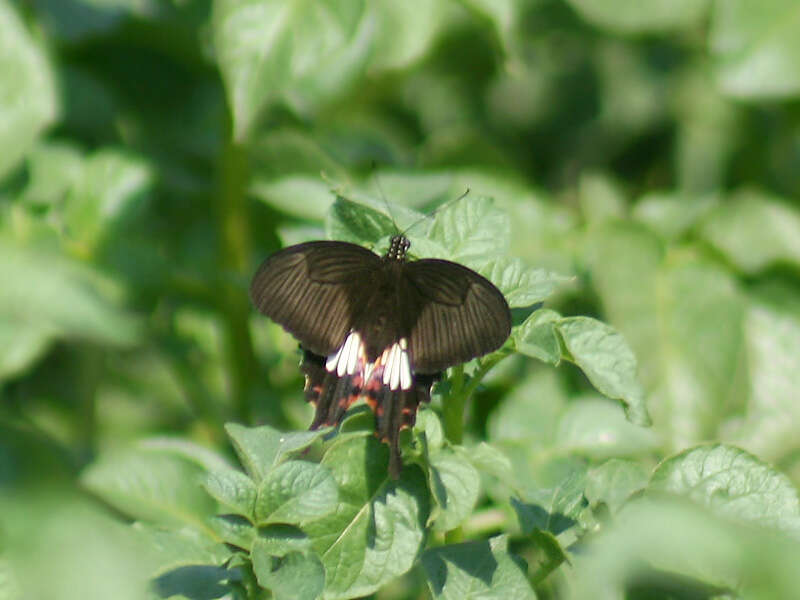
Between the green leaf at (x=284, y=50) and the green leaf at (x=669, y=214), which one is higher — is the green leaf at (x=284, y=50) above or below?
above

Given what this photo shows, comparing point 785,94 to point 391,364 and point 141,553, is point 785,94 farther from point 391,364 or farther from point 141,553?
point 141,553

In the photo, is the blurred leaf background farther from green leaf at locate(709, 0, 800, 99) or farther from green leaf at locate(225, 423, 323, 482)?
green leaf at locate(225, 423, 323, 482)

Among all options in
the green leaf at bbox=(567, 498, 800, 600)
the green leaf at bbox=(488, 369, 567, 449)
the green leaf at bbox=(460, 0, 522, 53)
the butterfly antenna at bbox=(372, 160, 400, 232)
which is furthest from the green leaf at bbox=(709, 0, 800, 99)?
the green leaf at bbox=(567, 498, 800, 600)

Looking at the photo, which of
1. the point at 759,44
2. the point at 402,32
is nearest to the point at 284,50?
the point at 402,32

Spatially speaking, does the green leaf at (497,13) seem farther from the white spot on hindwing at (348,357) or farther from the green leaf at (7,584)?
the green leaf at (7,584)

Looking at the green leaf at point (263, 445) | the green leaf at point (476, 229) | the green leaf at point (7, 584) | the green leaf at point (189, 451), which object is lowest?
the green leaf at point (189, 451)

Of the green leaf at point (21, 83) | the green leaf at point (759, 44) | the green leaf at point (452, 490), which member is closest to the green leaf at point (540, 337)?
the green leaf at point (452, 490)
